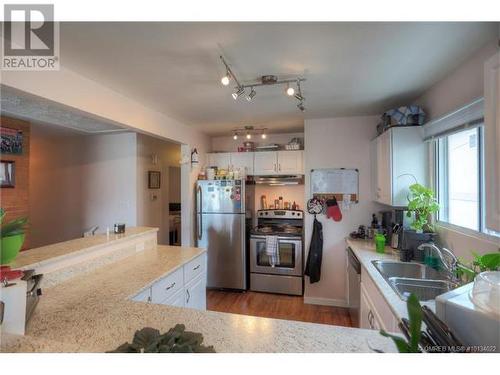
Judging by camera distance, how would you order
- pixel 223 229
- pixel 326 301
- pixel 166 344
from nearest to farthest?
pixel 166 344
pixel 326 301
pixel 223 229

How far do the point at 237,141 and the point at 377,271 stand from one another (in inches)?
119

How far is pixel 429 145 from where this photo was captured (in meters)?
2.26

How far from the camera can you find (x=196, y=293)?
2266 millimetres

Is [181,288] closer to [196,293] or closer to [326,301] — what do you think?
[196,293]

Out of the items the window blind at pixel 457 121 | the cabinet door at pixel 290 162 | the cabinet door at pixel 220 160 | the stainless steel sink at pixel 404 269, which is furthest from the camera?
the cabinet door at pixel 220 160

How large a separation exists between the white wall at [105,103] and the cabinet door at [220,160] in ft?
1.48

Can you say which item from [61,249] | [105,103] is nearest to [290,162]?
[105,103]

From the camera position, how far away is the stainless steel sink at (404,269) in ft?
6.40

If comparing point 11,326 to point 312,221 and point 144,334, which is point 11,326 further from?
point 312,221

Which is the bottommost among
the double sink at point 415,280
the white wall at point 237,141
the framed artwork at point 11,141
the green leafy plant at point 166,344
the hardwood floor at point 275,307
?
the hardwood floor at point 275,307

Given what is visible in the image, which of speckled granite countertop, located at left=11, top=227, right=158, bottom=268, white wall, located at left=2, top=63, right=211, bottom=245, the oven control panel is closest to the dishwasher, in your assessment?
the oven control panel

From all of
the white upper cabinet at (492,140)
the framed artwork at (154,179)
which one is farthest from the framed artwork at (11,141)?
the white upper cabinet at (492,140)

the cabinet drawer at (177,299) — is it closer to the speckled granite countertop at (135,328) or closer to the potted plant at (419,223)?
the speckled granite countertop at (135,328)
